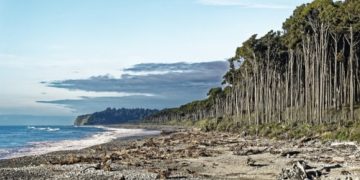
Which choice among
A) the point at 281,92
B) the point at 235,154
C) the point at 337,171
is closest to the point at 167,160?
the point at 235,154

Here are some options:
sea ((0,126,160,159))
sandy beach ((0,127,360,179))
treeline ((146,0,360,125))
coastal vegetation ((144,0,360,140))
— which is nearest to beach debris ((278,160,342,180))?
sandy beach ((0,127,360,179))

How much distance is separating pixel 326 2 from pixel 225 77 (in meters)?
57.6

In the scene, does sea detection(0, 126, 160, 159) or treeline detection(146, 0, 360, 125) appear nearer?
sea detection(0, 126, 160, 159)

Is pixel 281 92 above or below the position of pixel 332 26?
below

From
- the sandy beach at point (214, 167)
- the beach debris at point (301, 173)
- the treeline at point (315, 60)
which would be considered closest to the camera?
the beach debris at point (301, 173)

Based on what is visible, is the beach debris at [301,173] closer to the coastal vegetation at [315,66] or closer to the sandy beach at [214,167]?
the sandy beach at [214,167]

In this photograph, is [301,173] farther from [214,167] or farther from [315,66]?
[315,66]

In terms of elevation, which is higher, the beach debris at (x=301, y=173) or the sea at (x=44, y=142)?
the beach debris at (x=301, y=173)

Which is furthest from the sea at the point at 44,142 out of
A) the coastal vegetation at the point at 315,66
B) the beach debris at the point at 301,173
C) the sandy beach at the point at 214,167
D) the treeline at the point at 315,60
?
the beach debris at the point at 301,173

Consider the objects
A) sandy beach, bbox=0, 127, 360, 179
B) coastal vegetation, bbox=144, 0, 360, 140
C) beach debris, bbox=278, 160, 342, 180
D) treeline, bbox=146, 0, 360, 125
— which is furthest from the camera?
treeline, bbox=146, 0, 360, 125

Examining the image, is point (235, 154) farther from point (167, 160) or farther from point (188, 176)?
point (188, 176)

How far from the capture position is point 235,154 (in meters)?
38.5

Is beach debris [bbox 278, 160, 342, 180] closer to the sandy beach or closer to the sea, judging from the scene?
the sandy beach

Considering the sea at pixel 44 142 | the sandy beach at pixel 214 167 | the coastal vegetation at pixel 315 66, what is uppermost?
the coastal vegetation at pixel 315 66
